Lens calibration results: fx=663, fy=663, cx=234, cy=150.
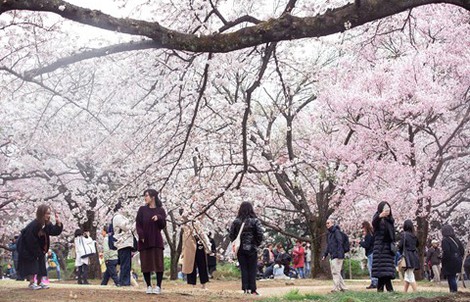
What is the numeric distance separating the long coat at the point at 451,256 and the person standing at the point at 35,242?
20.0 feet

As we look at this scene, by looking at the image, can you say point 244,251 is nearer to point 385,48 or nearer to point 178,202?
point 178,202

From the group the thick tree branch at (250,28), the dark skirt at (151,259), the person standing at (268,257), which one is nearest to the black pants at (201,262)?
the dark skirt at (151,259)

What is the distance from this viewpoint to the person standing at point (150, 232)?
954 centimetres

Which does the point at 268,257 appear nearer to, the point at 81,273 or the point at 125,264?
the point at 81,273

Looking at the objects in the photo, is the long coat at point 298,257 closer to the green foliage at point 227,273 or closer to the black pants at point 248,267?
the green foliage at point 227,273

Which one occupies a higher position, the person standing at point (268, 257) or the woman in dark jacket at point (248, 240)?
the person standing at point (268, 257)

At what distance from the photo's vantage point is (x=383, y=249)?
10570mm

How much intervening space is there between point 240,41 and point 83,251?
11175mm

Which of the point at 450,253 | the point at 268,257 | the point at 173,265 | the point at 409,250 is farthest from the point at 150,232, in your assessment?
the point at 268,257

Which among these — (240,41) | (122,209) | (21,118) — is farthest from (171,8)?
(21,118)

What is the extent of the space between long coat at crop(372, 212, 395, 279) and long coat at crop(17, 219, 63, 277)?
503cm

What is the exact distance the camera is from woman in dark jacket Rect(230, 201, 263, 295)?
10461 millimetres

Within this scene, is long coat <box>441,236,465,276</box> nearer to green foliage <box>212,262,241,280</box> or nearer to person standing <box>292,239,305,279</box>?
person standing <box>292,239,305,279</box>

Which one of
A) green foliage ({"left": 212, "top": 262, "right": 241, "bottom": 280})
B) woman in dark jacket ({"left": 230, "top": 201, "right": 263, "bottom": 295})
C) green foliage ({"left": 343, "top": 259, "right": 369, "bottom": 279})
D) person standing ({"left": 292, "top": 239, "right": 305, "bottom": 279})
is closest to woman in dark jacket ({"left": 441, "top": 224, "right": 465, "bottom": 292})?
woman in dark jacket ({"left": 230, "top": 201, "right": 263, "bottom": 295})
